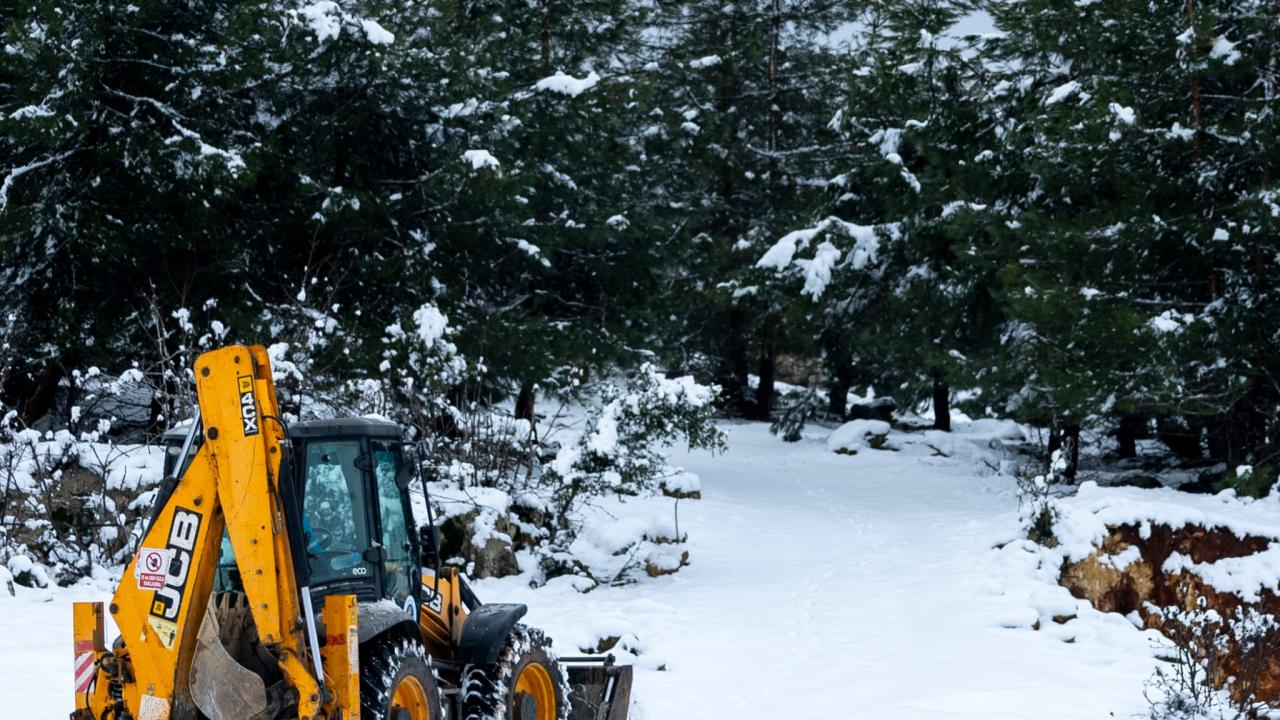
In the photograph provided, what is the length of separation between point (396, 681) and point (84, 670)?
147 centimetres

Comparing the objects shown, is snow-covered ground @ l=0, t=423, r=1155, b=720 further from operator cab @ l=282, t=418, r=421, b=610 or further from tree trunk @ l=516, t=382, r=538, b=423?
tree trunk @ l=516, t=382, r=538, b=423

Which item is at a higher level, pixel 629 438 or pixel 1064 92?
pixel 1064 92

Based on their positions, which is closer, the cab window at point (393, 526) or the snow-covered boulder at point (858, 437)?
the cab window at point (393, 526)

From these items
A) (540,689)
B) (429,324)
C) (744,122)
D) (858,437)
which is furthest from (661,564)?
(744,122)

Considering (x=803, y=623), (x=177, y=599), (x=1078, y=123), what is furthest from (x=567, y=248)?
(x=177, y=599)

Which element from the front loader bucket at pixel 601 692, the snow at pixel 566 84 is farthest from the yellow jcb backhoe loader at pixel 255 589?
the snow at pixel 566 84

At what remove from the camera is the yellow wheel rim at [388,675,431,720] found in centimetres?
632

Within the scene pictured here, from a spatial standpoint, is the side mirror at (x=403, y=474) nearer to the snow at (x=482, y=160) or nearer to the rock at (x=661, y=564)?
the rock at (x=661, y=564)

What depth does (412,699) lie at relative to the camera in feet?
21.1

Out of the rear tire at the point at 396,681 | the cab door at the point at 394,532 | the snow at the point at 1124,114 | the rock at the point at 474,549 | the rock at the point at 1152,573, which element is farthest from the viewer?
the snow at the point at 1124,114

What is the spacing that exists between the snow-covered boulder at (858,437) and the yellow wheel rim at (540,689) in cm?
1812

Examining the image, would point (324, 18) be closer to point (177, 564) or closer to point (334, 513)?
point (334, 513)

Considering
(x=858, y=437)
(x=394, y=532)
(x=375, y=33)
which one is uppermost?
(x=375, y=33)

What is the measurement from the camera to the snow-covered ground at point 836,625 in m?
9.97
